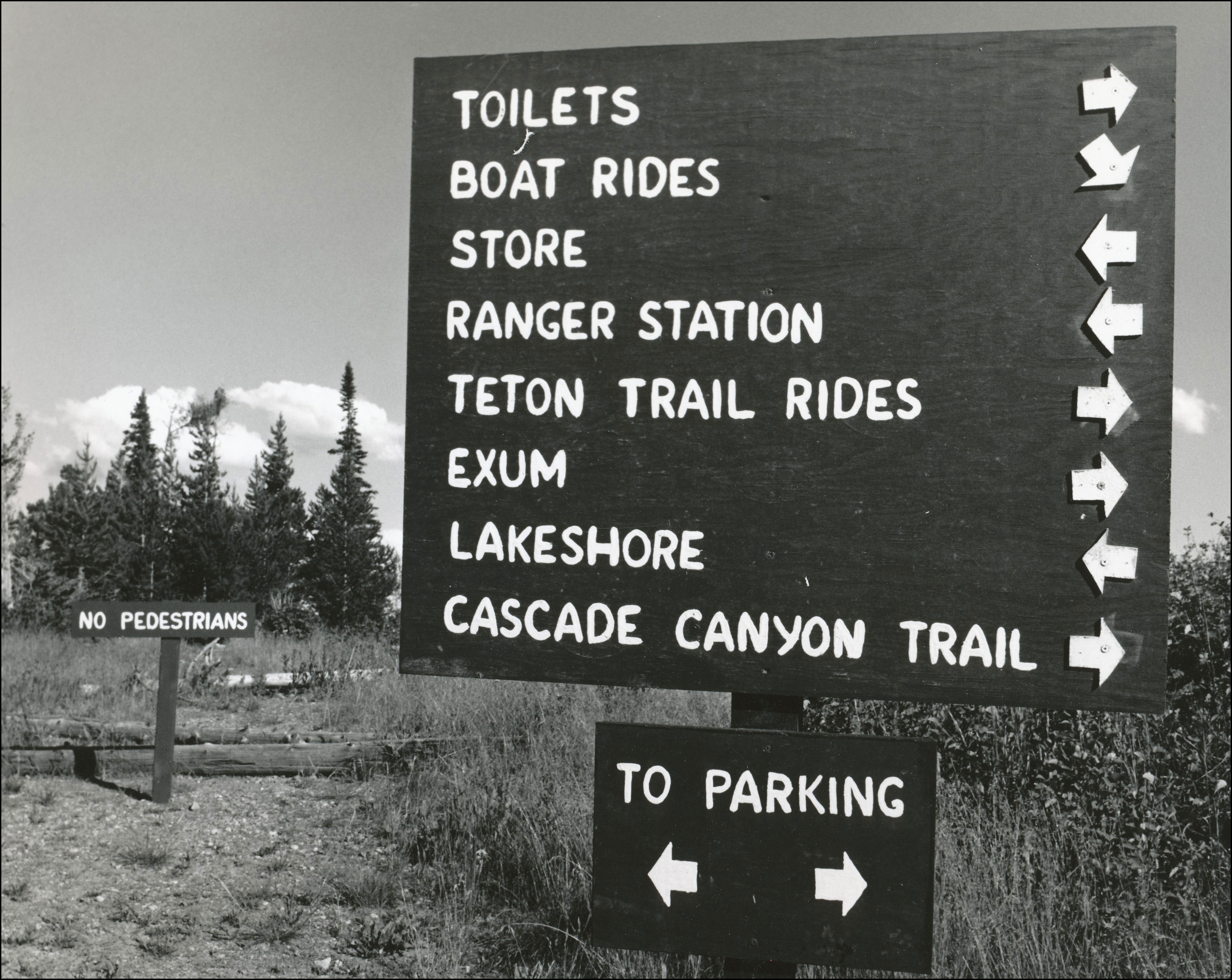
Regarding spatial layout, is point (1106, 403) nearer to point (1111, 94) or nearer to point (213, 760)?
point (1111, 94)

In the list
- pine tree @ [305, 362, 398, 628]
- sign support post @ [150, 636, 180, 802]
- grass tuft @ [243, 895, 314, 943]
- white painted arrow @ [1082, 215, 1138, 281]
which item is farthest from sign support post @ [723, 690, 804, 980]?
pine tree @ [305, 362, 398, 628]

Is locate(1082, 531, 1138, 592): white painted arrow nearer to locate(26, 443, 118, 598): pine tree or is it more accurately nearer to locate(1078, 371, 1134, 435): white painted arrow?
locate(1078, 371, 1134, 435): white painted arrow

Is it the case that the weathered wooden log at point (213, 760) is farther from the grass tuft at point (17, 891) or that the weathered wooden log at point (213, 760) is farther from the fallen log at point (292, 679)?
the fallen log at point (292, 679)

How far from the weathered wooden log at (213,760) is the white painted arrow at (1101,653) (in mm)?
5688

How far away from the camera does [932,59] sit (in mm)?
1671

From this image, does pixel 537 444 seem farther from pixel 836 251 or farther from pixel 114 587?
pixel 114 587

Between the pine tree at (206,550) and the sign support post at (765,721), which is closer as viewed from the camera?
the sign support post at (765,721)

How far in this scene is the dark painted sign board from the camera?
6305mm

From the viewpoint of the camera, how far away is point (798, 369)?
65.4 inches

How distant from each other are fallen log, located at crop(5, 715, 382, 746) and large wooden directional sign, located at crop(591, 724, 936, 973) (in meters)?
5.29

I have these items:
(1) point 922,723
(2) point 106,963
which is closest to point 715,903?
(1) point 922,723

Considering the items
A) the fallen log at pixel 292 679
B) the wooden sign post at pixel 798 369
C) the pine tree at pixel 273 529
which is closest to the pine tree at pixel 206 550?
the pine tree at pixel 273 529

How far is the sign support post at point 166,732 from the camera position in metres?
6.10

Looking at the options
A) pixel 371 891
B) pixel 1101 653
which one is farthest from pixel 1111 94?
pixel 371 891
